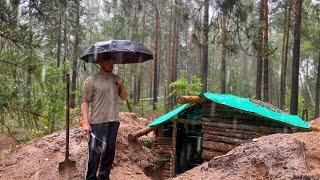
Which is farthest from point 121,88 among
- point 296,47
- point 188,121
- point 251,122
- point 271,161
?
point 296,47

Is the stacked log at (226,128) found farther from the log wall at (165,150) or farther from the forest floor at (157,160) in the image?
the forest floor at (157,160)

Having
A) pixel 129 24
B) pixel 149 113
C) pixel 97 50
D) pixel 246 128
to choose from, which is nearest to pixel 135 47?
pixel 97 50

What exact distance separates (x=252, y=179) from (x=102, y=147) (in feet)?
7.27

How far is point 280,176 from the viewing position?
432cm

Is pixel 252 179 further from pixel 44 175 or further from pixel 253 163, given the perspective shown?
pixel 44 175

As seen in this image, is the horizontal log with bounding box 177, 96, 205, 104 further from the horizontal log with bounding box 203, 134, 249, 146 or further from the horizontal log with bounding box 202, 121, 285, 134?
the horizontal log with bounding box 203, 134, 249, 146

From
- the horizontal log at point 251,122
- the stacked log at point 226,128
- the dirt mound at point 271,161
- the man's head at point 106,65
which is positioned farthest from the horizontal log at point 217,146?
the man's head at point 106,65

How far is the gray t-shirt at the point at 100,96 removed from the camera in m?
5.75

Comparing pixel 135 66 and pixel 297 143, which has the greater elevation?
pixel 135 66

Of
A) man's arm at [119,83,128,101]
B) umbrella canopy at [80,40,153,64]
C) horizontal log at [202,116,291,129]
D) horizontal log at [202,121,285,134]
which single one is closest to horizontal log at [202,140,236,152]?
horizontal log at [202,121,285,134]

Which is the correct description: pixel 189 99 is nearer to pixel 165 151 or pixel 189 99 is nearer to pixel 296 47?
pixel 165 151

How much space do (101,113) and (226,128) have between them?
4457 mm

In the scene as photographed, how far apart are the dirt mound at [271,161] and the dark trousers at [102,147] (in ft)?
3.72

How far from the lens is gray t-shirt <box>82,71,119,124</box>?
18.9ft
